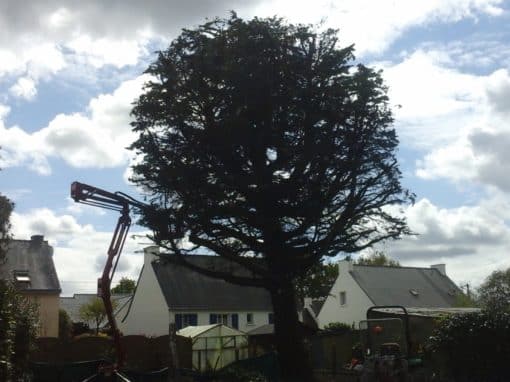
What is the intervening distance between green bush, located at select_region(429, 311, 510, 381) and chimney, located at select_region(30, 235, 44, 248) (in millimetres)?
34750

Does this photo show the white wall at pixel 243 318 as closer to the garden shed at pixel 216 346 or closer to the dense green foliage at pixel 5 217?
the garden shed at pixel 216 346

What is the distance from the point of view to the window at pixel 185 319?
4862 cm

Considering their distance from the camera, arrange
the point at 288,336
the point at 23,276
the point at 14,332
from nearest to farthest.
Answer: the point at 14,332, the point at 288,336, the point at 23,276

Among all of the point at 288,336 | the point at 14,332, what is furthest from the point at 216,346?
the point at 14,332

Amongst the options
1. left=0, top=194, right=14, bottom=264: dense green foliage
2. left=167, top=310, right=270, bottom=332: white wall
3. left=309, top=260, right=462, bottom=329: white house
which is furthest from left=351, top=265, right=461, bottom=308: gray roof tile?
left=0, top=194, right=14, bottom=264: dense green foliage

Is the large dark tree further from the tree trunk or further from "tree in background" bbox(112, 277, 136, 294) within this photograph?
"tree in background" bbox(112, 277, 136, 294)

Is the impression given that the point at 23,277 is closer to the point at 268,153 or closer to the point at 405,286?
the point at 268,153

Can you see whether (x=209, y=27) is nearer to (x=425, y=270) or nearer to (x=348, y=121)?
(x=348, y=121)

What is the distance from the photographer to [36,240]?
47469 millimetres

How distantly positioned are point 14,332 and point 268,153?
1536 cm

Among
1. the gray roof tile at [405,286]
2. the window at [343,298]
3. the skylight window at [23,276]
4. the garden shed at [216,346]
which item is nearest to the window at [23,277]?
the skylight window at [23,276]

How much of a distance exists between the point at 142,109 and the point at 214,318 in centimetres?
2723

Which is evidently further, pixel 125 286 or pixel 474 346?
pixel 125 286

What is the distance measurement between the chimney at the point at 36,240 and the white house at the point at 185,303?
8.20 meters
